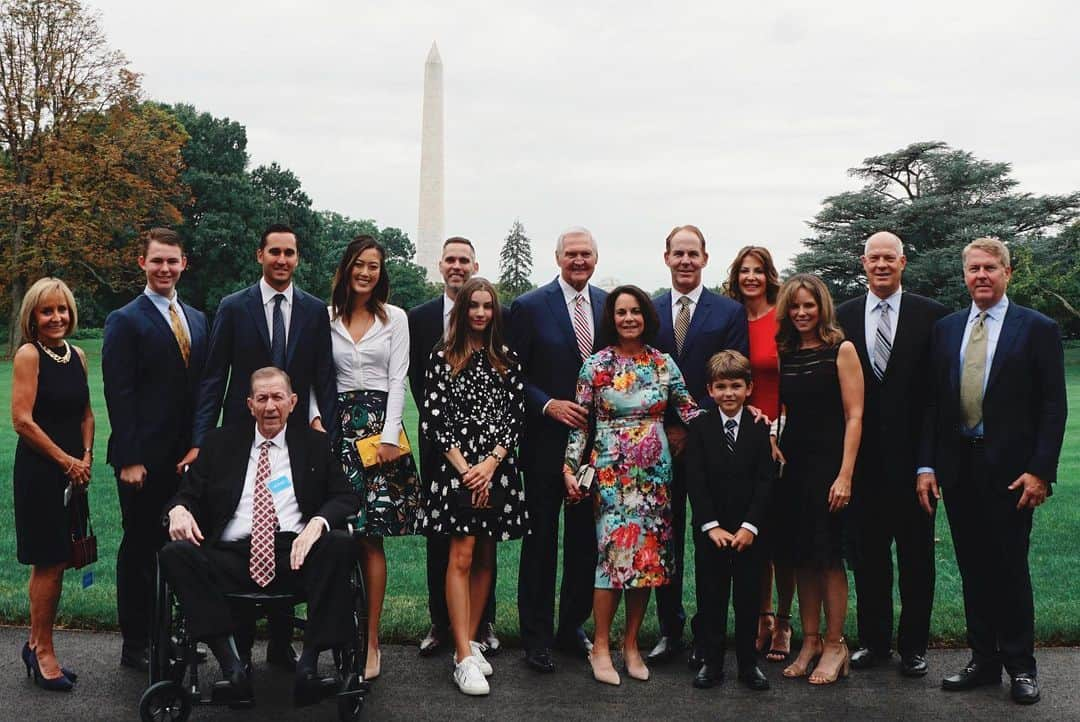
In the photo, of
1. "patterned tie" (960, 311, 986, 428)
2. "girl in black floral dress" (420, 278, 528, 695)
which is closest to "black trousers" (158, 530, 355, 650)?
"girl in black floral dress" (420, 278, 528, 695)

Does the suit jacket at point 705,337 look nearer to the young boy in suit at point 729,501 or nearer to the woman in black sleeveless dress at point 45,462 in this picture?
the young boy in suit at point 729,501

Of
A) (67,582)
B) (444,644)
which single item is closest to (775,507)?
(444,644)

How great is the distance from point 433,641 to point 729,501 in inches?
70.0

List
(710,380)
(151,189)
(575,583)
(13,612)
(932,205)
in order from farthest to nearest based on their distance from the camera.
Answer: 1. (932,205)
2. (151,189)
3. (13,612)
4. (575,583)
5. (710,380)

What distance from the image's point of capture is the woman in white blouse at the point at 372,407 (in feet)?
17.8

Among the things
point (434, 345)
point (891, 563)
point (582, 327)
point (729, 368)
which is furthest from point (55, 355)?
point (891, 563)

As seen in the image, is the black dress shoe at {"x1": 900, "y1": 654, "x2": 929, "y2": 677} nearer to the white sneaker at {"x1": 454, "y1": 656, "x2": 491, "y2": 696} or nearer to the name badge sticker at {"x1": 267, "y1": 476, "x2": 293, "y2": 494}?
the white sneaker at {"x1": 454, "y1": 656, "x2": 491, "y2": 696}

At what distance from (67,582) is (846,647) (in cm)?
523

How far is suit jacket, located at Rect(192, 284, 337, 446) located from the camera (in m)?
5.46

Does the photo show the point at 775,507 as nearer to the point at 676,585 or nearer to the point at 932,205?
the point at 676,585

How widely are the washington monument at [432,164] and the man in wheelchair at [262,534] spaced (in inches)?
1574

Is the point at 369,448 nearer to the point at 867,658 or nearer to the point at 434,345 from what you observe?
the point at 434,345

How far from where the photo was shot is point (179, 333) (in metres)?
5.65

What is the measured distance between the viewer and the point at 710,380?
5402 mm
